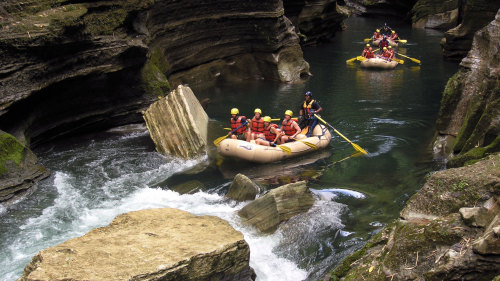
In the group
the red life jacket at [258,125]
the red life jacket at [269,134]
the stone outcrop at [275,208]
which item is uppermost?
the red life jacket at [258,125]

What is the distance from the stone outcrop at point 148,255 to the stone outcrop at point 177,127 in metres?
5.88

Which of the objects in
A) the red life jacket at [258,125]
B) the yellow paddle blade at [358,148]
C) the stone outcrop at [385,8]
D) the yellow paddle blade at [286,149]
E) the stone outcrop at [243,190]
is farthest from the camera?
the stone outcrop at [385,8]

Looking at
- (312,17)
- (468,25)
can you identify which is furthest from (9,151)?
(312,17)

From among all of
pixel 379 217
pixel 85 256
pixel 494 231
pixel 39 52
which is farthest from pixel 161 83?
pixel 494 231

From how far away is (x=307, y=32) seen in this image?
3244 centimetres

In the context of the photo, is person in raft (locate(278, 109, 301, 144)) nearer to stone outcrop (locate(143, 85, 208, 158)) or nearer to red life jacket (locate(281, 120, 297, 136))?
red life jacket (locate(281, 120, 297, 136))

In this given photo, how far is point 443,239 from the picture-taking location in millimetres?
4902

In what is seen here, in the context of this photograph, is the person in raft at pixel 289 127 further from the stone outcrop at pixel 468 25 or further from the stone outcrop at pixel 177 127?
the stone outcrop at pixel 468 25

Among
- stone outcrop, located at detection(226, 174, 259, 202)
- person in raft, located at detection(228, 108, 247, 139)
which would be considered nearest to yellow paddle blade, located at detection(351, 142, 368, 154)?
person in raft, located at detection(228, 108, 247, 139)

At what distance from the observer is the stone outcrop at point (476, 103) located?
986cm

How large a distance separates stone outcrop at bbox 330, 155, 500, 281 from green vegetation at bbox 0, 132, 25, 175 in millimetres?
8339

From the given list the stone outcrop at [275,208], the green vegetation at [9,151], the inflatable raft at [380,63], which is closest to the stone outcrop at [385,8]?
the inflatable raft at [380,63]

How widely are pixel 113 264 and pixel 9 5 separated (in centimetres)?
958

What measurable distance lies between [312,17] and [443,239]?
28.4 metres
